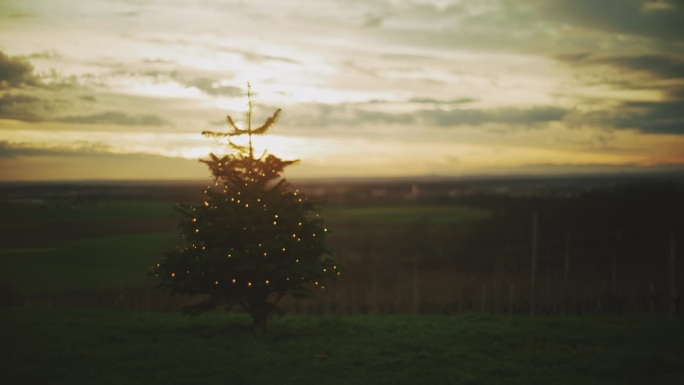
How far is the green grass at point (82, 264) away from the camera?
34312 millimetres

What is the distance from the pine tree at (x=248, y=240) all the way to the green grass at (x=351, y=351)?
111 cm

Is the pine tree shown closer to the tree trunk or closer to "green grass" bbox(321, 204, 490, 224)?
the tree trunk

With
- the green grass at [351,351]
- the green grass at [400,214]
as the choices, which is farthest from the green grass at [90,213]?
the green grass at [351,351]

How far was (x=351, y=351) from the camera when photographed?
1166 centimetres

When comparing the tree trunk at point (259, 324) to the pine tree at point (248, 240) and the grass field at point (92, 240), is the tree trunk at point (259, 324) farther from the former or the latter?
the grass field at point (92, 240)

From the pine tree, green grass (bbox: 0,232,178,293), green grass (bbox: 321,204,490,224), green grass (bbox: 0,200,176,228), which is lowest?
green grass (bbox: 0,232,178,293)

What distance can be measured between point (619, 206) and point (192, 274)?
3097 centimetres

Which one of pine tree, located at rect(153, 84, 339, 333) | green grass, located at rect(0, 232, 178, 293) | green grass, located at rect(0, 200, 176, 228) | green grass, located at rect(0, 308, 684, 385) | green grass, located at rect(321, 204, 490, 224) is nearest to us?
green grass, located at rect(0, 308, 684, 385)

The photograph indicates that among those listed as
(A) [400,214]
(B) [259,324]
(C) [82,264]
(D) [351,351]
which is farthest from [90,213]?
(D) [351,351]

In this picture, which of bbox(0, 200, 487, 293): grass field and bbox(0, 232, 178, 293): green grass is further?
bbox(0, 200, 487, 293): grass field

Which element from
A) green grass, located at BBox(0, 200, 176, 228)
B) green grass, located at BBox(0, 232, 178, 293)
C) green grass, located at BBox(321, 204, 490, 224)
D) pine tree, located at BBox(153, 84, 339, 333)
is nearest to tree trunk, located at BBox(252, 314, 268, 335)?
pine tree, located at BBox(153, 84, 339, 333)

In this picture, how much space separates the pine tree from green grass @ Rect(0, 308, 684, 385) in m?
1.11

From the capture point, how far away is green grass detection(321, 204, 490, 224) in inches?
2261

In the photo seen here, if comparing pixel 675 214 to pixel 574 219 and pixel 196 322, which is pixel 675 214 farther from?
pixel 196 322
